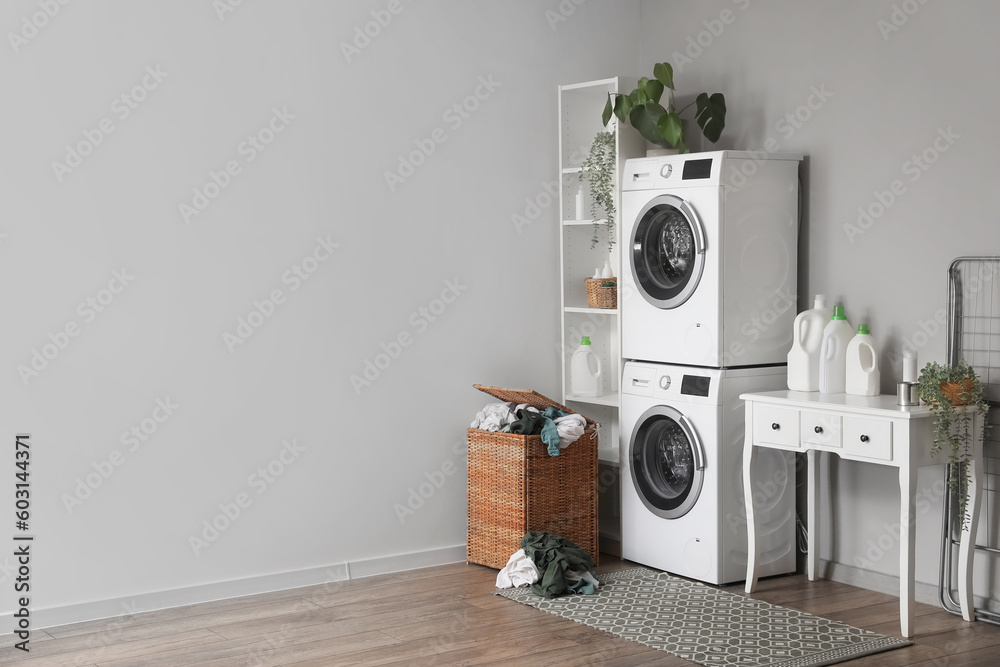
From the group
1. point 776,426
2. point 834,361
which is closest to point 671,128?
point 834,361

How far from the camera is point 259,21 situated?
3.93 metres

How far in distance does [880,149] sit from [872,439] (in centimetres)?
115

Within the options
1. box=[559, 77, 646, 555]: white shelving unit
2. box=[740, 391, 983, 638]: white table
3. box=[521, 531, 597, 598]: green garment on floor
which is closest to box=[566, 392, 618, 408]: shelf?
box=[559, 77, 646, 555]: white shelving unit

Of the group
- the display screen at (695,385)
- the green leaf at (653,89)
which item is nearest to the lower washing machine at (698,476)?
the display screen at (695,385)

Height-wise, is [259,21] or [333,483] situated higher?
[259,21]

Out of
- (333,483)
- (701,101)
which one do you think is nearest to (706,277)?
(701,101)

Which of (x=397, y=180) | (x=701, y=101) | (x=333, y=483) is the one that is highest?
(x=701, y=101)

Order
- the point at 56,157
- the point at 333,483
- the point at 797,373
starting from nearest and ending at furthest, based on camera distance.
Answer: the point at 56,157 → the point at 797,373 → the point at 333,483

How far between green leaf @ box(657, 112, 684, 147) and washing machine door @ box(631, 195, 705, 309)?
26 centimetres

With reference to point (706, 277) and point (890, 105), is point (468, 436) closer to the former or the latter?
point (706, 277)

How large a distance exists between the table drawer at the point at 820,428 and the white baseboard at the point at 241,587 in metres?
1.64

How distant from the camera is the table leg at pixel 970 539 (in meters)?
3.36

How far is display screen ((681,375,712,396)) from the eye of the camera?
3.95m

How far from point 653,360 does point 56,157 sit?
7.90 ft
